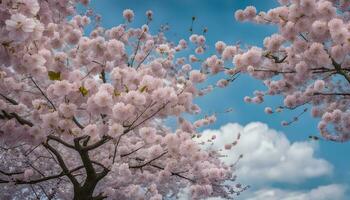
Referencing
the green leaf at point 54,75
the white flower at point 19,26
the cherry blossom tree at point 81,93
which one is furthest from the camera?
the green leaf at point 54,75

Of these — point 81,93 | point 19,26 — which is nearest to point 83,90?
point 81,93

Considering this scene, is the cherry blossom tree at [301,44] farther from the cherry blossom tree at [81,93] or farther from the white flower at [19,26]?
the white flower at [19,26]

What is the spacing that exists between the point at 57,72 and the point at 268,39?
3.98m

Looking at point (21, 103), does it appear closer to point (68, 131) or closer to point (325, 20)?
point (68, 131)

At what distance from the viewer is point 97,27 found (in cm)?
1334

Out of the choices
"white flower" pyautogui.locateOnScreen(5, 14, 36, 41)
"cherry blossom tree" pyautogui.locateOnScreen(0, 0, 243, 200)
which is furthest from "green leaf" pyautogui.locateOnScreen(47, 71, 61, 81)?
"white flower" pyautogui.locateOnScreen(5, 14, 36, 41)

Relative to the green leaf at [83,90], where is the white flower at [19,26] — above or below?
below

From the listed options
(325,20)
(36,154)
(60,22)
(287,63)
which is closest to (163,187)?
(36,154)

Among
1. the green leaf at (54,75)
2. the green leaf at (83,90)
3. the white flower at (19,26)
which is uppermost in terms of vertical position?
the green leaf at (54,75)

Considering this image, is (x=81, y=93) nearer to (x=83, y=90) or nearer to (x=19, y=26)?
(x=83, y=90)

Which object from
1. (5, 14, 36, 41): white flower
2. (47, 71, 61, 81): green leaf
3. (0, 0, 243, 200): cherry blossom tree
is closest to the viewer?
(5, 14, 36, 41): white flower

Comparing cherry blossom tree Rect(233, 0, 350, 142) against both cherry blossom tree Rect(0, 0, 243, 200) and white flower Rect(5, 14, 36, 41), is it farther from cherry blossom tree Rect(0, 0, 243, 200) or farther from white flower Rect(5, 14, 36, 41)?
white flower Rect(5, 14, 36, 41)

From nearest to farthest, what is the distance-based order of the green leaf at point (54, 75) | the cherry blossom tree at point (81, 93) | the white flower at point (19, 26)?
the white flower at point (19, 26), the cherry blossom tree at point (81, 93), the green leaf at point (54, 75)

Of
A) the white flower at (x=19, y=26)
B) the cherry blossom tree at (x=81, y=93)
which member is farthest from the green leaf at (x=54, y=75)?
the white flower at (x=19, y=26)
